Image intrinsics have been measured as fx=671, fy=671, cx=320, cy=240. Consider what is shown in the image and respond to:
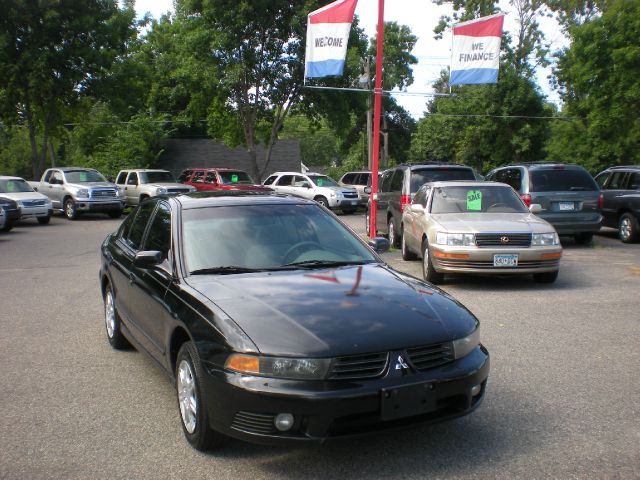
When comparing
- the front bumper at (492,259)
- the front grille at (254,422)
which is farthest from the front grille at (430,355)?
the front bumper at (492,259)

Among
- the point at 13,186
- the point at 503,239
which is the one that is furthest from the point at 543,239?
the point at 13,186

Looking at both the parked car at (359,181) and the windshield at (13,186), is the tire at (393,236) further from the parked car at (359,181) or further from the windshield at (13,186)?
the windshield at (13,186)

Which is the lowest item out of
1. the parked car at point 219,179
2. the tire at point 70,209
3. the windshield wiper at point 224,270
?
the tire at point 70,209

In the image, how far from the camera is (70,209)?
25234 millimetres

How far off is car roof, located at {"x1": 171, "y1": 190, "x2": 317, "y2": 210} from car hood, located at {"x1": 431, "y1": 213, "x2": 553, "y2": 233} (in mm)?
4459

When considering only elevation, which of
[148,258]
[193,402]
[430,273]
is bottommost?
[430,273]

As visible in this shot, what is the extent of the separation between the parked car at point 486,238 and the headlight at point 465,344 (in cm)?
535

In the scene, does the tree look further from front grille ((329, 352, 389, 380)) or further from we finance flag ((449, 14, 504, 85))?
front grille ((329, 352, 389, 380))

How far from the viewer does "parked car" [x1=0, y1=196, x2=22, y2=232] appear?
19.7 meters

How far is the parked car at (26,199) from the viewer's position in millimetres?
22469

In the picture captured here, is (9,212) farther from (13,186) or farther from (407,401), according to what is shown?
(407,401)

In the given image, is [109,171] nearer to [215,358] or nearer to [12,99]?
[12,99]

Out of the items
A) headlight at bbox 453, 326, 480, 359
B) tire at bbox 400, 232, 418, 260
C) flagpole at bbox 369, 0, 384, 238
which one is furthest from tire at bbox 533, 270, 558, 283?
headlight at bbox 453, 326, 480, 359

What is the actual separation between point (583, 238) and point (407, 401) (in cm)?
1303
